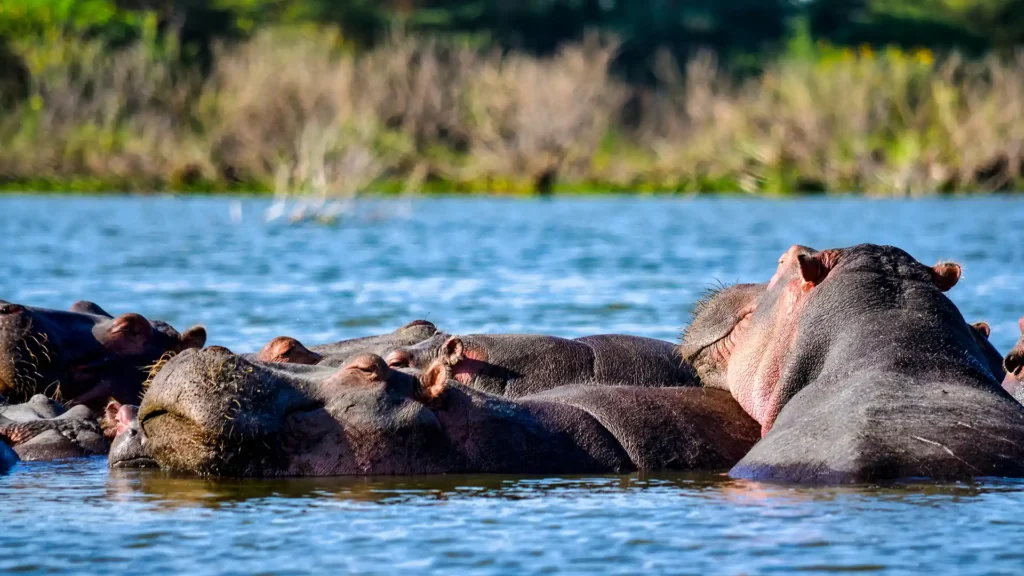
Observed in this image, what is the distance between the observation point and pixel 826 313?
21.8 ft

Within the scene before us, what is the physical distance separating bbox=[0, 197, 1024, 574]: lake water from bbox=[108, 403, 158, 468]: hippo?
0.10 metres

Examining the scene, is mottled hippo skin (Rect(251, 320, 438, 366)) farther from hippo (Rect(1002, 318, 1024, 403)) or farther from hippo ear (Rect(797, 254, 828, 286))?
hippo (Rect(1002, 318, 1024, 403))

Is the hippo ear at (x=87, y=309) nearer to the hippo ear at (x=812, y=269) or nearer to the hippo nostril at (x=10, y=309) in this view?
the hippo nostril at (x=10, y=309)

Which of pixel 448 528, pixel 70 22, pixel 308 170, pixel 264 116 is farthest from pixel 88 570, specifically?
pixel 70 22

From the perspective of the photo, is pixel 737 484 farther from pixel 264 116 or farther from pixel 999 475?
pixel 264 116

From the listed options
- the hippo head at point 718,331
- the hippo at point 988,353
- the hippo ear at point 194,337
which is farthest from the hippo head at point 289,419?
the hippo at point 988,353

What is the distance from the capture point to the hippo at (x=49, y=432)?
7.37 m

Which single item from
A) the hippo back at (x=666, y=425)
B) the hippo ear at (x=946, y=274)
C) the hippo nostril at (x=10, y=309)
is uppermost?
the hippo ear at (x=946, y=274)

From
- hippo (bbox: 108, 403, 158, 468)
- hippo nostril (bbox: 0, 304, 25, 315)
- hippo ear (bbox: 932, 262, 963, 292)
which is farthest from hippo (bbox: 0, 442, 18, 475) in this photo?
hippo ear (bbox: 932, 262, 963, 292)

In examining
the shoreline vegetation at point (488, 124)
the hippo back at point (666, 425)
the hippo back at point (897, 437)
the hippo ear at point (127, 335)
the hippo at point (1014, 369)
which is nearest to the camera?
the hippo back at point (897, 437)

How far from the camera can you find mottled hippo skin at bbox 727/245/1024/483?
238 inches

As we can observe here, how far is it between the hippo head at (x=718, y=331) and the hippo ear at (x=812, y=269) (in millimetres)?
424

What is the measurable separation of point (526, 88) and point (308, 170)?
11.4m

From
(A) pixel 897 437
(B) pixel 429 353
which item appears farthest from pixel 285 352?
(A) pixel 897 437
